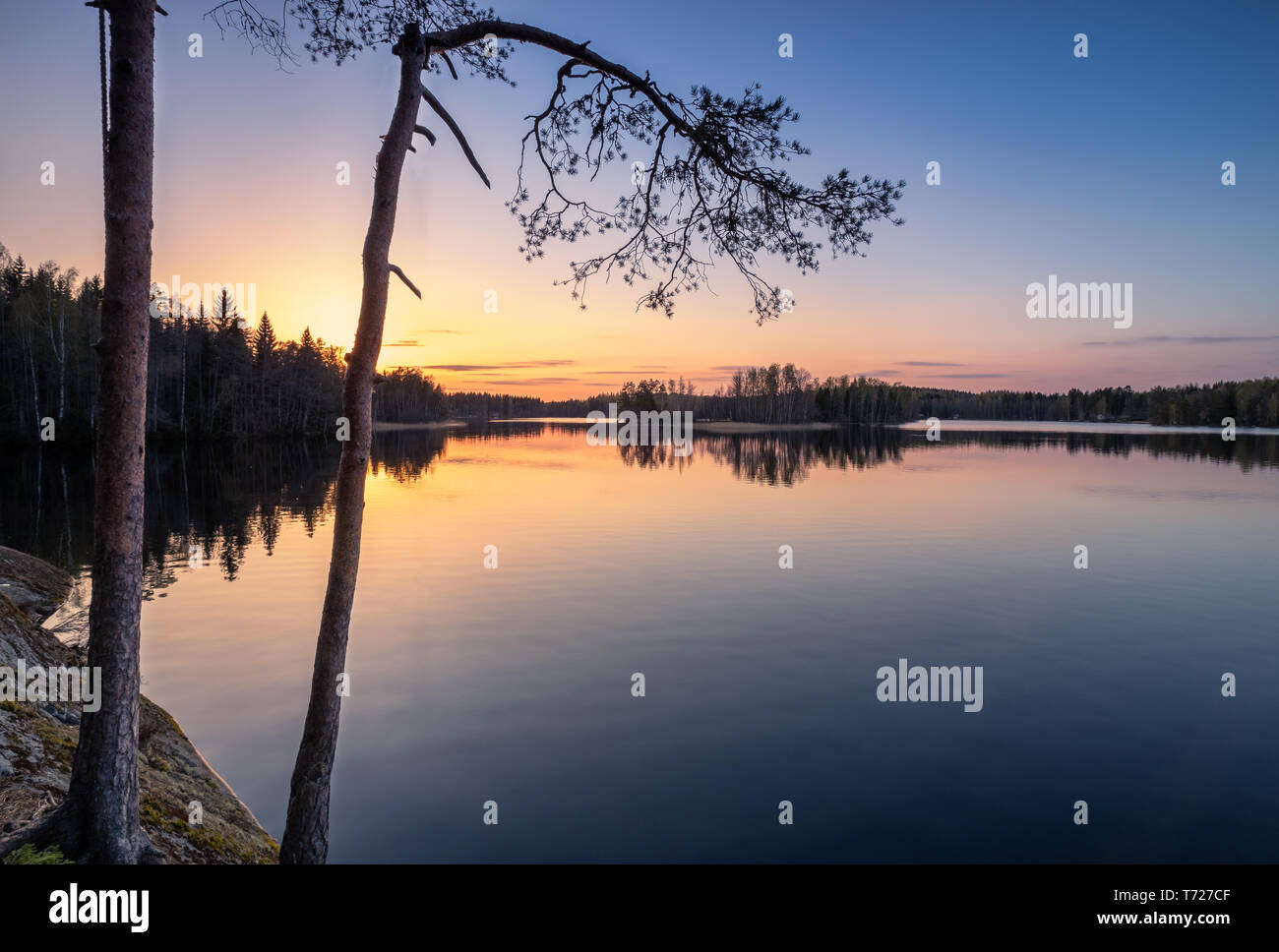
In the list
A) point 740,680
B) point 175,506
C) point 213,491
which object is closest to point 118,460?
point 740,680

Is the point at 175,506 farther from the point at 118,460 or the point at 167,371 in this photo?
the point at 167,371

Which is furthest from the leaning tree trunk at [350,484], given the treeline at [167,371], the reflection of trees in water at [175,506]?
the treeline at [167,371]

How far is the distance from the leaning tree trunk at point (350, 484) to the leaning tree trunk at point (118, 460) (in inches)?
55.0

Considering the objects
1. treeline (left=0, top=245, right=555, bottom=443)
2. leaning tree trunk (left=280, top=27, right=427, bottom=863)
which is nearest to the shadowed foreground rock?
leaning tree trunk (left=280, top=27, right=427, bottom=863)

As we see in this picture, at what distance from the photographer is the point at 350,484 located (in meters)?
5.66

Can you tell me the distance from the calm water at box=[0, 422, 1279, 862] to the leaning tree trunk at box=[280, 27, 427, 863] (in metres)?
2.44

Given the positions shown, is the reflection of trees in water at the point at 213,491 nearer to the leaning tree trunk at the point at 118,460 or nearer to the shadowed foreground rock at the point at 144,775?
the shadowed foreground rock at the point at 144,775

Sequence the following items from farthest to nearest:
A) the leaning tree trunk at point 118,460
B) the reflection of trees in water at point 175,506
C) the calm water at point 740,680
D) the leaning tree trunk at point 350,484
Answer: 1. the reflection of trees in water at point 175,506
2. the calm water at point 740,680
3. the leaning tree trunk at point 350,484
4. the leaning tree trunk at point 118,460

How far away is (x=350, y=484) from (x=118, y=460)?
1.69 meters

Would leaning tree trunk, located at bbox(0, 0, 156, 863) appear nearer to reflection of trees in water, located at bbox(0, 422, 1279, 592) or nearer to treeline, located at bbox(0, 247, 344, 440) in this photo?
reflection of trees in water, located at bbox(0, 422, 1279, 592)

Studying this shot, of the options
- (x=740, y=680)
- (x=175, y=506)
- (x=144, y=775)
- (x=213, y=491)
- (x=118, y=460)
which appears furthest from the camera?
(x=213, y=491)

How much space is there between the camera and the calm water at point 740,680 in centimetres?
830
